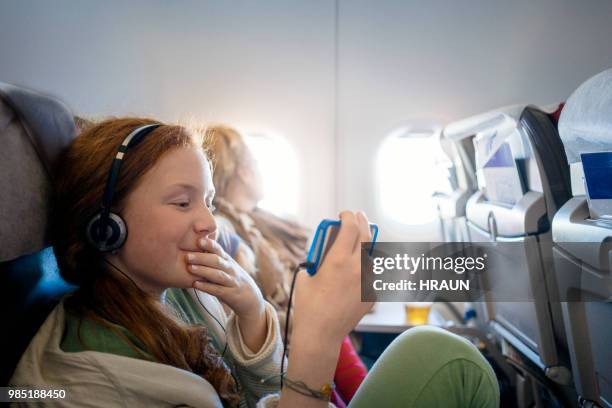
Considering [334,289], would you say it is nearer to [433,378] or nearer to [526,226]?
[433,378]

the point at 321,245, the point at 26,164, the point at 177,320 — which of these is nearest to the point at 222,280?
the point at 177,320

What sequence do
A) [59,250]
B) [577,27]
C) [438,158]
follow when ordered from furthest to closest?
[438,158]
[577,27]
[59,250]

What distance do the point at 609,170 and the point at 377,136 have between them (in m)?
2.04

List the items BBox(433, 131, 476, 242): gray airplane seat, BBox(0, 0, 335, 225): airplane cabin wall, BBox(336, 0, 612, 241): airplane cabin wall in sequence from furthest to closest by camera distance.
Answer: BBox(0, 0, 335, 225): airplane cabin wall < BBox(336, 0, 612, 241): airplane cabin wall < BBox(433, 131, 476, 242): gray airplane seat

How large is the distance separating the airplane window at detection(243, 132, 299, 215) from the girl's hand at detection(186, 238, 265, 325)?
1909mm

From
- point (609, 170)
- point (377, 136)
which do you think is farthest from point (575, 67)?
point (377, 136)

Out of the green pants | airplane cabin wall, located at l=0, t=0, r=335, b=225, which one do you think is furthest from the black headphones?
airplane cabin wall, located at l=0, t=0, r=335, b=225

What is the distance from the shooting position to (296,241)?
8.21 feet

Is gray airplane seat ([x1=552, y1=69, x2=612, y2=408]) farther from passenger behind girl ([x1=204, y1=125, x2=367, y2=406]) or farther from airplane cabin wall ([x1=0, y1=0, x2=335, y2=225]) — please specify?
airplane cabin wall ([x1=0, y1=0, x2=335, y2=225])

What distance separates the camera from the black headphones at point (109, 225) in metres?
0.84

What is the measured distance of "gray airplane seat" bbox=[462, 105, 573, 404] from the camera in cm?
110

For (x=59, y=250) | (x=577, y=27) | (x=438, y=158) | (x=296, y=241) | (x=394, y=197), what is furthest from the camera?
(x=394, y=197)

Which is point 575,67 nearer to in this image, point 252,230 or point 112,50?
point 252,230

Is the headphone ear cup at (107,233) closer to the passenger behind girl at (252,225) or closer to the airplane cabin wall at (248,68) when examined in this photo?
the passenger behind girl at (252,225)
